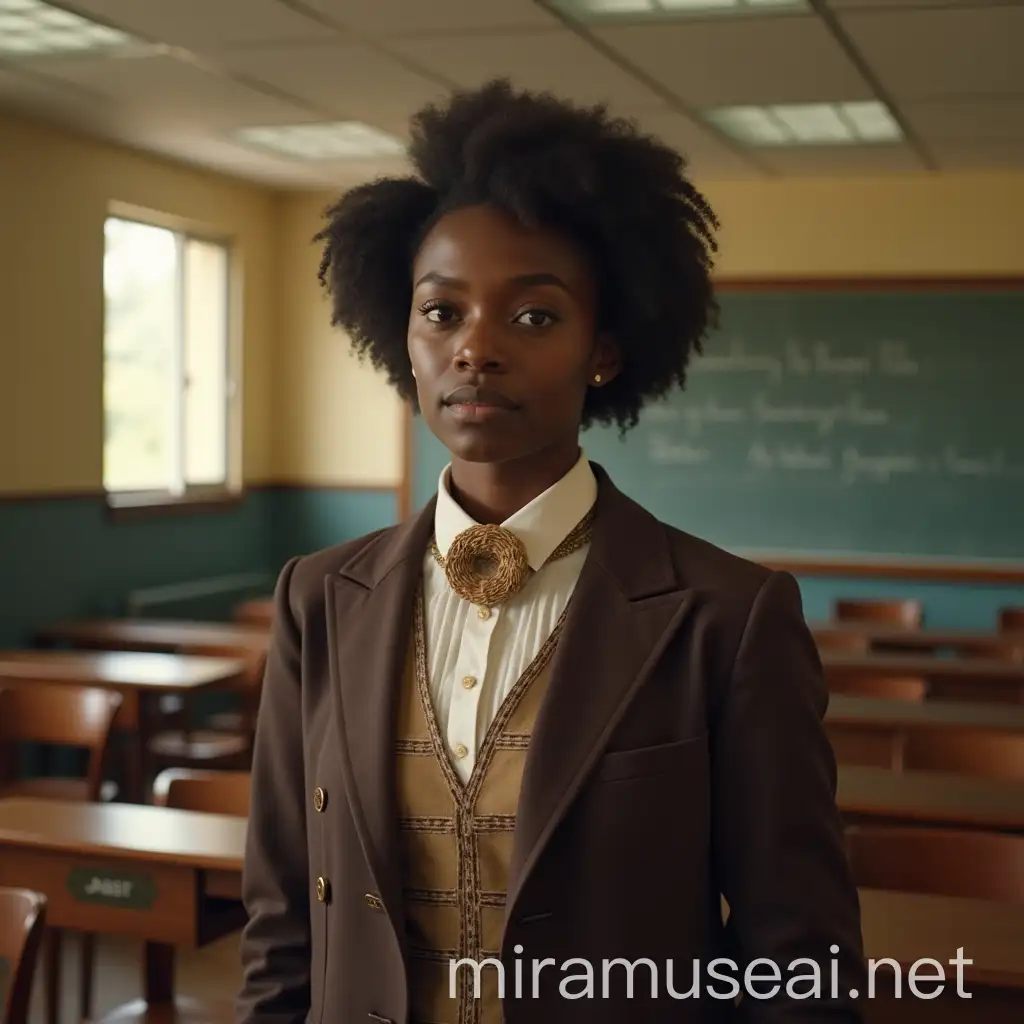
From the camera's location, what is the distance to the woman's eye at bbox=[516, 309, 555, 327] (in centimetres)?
120

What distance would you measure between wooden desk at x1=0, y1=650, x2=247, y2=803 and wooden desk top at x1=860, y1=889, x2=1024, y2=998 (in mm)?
2772

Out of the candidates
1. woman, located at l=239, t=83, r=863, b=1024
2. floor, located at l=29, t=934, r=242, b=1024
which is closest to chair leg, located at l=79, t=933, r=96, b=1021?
floor, located at l=29, t=934, r=242, b=1024

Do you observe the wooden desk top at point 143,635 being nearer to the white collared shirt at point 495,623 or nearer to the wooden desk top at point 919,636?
the wooden desk top at point 919,636

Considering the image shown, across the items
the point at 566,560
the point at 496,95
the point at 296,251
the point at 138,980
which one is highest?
the point at 296,251

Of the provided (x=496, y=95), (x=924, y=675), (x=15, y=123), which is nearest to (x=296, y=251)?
(x=15, y=123)

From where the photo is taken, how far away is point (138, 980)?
3.94 metres

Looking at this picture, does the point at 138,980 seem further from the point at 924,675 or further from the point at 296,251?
the point at 296,251

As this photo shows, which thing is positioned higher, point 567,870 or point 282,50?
point 282,50

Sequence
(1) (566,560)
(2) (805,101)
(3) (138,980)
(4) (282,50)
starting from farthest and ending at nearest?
1. (2) (805,101)
2. (4) (282,50)
3. (3) (138,980)
4. (1) (566,560)

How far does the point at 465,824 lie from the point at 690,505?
608cm

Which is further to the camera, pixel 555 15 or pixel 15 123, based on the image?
pixel 15 123

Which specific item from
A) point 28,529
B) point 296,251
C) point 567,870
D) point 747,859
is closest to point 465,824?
point 567,870

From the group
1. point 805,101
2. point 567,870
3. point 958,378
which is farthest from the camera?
point 958,378

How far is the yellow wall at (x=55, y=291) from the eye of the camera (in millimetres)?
5676
